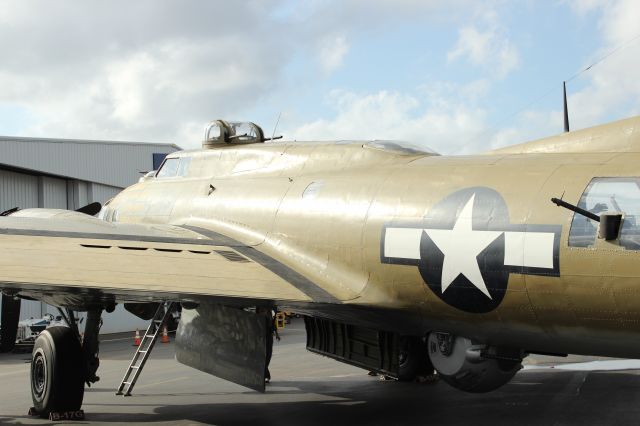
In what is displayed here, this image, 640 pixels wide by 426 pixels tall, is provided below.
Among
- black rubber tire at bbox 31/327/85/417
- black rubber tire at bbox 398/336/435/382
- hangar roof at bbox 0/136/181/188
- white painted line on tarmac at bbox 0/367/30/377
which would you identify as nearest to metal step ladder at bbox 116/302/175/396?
black rubber tire at bbox 31/327/85/417

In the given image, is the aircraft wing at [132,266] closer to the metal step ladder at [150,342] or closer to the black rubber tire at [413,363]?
the metal step ladder at [150,342]

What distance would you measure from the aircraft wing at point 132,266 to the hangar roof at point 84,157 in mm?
25095

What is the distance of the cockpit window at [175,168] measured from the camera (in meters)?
14.6

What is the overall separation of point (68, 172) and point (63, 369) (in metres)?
28.7

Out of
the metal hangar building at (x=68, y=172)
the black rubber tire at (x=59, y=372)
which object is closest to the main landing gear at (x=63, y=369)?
the black rubber tire at (x=59, y=372)

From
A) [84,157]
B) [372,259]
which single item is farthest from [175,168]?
[84,157]

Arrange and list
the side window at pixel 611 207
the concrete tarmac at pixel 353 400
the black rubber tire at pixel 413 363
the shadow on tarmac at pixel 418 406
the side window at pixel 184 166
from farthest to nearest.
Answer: the black rubber tire at pixel 413 363 → the side window at pixel 184 166 → the concrete tarmac at pixel 353 400 → the shadow on tarmac at pixel 418 406 → the side window at pixel 611 207

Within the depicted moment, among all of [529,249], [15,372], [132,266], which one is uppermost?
[529,249]

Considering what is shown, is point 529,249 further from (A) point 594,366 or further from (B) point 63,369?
(A) point 594,366

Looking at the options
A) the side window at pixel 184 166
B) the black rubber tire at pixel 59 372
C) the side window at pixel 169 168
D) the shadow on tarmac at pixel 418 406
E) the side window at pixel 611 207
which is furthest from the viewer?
the side window at pixel 169 168

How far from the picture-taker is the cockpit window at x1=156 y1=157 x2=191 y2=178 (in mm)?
14648

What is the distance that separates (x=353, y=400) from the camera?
13719mm

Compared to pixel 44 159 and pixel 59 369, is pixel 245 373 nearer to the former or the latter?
pixel 59 369

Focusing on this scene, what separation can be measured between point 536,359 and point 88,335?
11103 mm
